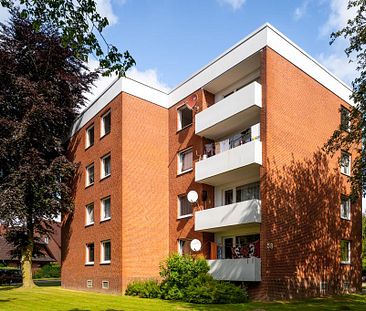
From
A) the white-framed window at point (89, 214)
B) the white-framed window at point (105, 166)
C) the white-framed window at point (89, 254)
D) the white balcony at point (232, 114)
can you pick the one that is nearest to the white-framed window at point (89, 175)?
the white-framed window at point (89, 214)

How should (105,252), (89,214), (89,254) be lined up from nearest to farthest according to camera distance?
(105,252) → (89,254) → (89,214)

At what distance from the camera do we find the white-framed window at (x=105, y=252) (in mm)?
25794

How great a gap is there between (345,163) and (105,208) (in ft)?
47.6

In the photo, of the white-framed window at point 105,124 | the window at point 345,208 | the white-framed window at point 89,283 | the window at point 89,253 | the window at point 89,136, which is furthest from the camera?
the window at point 89,136

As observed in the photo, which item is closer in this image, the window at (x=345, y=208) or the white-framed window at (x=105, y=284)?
the white-framed window at (x=105, y=284)

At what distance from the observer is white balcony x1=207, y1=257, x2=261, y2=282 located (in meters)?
18.9

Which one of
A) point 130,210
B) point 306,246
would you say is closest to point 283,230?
point 306,246

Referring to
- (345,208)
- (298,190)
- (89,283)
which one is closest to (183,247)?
(89,283)

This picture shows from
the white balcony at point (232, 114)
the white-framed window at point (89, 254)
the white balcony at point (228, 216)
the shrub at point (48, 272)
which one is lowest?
the shrub at point (48, 272)

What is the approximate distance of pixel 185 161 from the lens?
2591cm

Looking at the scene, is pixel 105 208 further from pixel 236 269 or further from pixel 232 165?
pixel 236 269

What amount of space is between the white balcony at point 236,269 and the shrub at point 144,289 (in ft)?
9.19

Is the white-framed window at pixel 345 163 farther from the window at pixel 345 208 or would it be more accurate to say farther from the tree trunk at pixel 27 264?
the tree trunk at pixel 27 264

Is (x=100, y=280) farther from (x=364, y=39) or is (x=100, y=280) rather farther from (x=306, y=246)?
(x=364, y=39)
